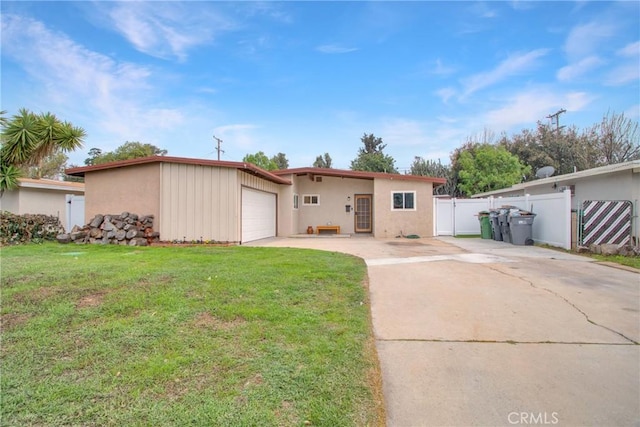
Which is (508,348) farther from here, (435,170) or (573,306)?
(435,170)

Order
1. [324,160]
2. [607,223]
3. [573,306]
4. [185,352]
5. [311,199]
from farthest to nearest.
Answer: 1. [324,160]
2. [311,199]
3. [607,223]
4. [573,306]
5. [185,352]

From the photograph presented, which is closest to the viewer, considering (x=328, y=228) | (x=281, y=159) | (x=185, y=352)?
(x=185, y=352)

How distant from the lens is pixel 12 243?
36.9ft

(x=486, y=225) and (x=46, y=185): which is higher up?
(x=46, y=185)

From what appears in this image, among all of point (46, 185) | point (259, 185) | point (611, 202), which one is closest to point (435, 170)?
point (611, 202)

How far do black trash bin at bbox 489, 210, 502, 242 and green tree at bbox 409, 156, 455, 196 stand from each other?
19550 mm

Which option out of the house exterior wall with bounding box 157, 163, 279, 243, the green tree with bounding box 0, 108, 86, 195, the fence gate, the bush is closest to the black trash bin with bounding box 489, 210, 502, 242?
the fence gate

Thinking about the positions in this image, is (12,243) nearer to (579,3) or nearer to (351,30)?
(351,30)

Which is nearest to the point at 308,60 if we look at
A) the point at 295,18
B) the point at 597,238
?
the point at 295,18

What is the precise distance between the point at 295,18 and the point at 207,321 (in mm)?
9714

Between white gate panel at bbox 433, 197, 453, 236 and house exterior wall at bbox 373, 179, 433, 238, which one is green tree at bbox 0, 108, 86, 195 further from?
white gate panel at bbox 433, 197, 453, 236

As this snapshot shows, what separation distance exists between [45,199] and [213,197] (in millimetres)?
9657

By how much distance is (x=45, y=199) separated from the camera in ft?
49.8

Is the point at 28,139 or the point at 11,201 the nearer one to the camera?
the point at 28,139
